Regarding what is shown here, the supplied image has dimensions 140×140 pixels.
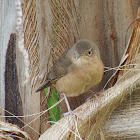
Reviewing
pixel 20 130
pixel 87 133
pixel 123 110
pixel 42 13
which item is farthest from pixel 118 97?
pixel 42 13

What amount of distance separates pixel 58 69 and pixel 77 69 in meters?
0.21

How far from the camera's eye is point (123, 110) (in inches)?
127

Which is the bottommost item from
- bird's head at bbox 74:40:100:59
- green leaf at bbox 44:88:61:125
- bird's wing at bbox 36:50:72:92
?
green leaf at bbox 44:88:61:125

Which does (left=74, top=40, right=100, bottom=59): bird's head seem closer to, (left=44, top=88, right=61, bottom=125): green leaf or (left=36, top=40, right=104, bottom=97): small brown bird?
(left=36, top=40, right=104, bottom=97): small brown bird

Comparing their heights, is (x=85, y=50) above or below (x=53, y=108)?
above

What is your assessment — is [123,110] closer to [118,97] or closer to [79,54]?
[118,97]

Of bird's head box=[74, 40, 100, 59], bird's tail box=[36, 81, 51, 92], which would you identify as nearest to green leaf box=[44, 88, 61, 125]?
bird's tail box=[36, 81, 51, 92]

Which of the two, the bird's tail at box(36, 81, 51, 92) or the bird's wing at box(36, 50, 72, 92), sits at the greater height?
the bird's wing at box(36, 50, 72, 92)

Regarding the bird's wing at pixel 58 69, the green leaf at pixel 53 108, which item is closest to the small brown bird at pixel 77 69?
the bird's wing at pixel 58 69

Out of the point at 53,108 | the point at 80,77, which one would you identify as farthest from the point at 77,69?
the point at 53,108

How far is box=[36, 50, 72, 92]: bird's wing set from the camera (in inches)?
143

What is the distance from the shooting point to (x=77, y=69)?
3641 millimetres

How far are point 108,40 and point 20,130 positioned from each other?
1539 mm

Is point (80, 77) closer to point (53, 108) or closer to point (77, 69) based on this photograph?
point (77, 69)
